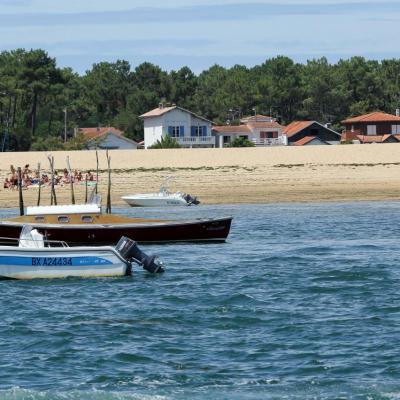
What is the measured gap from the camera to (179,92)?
153375mm

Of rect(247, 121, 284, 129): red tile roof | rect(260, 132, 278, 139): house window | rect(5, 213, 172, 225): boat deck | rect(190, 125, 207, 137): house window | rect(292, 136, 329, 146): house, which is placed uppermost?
rect(247, 121, 284, 129): red tile roof

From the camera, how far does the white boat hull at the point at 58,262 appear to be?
33.4 m

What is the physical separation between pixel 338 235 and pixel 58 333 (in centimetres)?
2273

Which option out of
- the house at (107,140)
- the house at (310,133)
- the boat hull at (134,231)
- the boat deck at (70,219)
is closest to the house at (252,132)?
the house at (310,133)

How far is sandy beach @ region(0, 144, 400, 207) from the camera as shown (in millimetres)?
64812

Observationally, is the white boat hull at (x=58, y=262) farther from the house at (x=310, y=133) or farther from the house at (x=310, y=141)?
the house at (x=310, y=133)

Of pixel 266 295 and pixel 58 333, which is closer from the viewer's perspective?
pixel 58 333

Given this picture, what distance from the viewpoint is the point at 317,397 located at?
2091 cm

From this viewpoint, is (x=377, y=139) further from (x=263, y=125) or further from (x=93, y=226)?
(x=93, y=226)

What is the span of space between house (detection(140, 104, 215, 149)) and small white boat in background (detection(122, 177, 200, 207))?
5764 cm

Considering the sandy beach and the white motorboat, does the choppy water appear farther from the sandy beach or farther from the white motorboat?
the sandy beach

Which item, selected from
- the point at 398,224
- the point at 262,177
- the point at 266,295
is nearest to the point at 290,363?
the point at 266,295

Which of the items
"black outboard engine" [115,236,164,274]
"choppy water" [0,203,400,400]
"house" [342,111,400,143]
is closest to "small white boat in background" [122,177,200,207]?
"choppy water" [0,203,400,400]

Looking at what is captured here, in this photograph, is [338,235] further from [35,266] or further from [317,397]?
[317,397]
